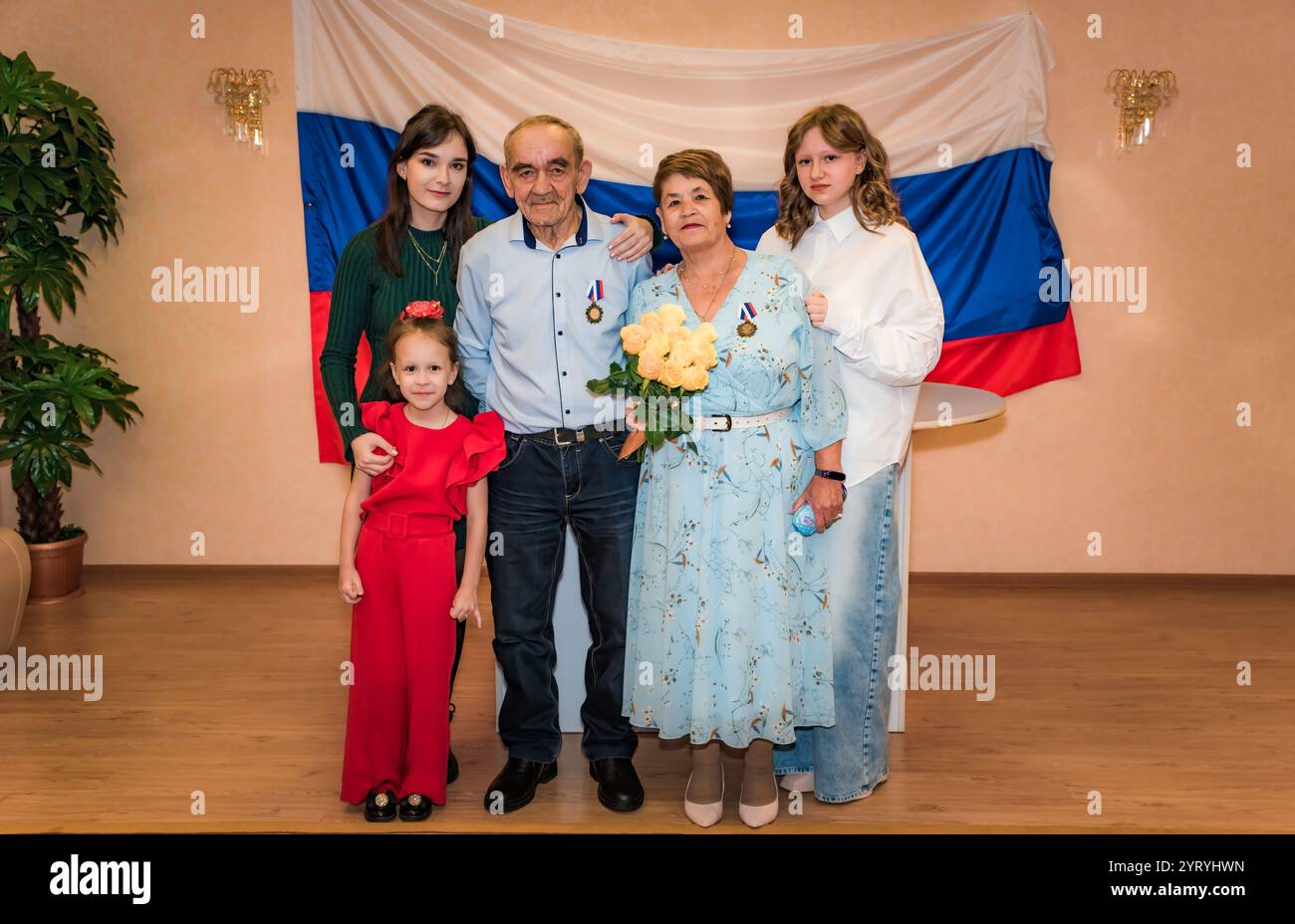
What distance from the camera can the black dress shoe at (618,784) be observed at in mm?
2682

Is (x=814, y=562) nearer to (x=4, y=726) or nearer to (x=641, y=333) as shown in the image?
(x=641, y=333)

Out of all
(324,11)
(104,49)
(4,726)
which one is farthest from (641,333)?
(104,49)

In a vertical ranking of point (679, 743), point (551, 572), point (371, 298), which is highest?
point (371, 298)

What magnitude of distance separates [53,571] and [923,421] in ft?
12.4

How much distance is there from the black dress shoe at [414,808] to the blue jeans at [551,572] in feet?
0.90

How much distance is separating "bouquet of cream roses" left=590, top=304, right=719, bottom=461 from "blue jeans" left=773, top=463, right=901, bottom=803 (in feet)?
1.64

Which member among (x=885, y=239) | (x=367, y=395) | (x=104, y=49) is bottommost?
(x=367, y=395)

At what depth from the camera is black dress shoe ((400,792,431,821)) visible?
8.50 feet

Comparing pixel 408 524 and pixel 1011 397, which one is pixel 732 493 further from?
pixel 1011 397

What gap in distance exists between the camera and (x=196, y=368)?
489 centimetres

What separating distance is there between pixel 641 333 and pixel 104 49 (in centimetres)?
377

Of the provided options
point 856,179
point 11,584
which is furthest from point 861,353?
point 11,584

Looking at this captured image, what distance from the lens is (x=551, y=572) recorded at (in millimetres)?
2719

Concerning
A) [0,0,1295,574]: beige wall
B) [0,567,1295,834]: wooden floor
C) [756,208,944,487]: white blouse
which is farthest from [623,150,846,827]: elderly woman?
[0,0,1295,574]: beige wall
